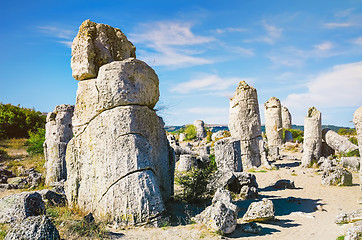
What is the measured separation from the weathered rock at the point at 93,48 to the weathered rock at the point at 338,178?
8.04 meters

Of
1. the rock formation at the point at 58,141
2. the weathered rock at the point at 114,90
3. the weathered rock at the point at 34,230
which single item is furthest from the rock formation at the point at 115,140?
the rock formation at the point at 58,141

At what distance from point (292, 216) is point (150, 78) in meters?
4.56

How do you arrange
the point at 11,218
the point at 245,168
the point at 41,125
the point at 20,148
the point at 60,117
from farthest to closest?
1. the point at 41,125
2. the point at 20,148
3. the point at 245,168
4. the point at 60,117
5. the point at 11,218

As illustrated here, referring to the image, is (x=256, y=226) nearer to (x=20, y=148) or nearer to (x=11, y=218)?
(x=11, y=218)

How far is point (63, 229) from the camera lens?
5.47 meters

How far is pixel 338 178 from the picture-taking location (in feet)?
34.5

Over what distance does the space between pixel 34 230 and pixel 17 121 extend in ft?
79.6

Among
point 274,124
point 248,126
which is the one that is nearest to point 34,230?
point 248,126

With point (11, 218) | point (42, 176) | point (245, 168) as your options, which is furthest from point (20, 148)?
point (11, 218)

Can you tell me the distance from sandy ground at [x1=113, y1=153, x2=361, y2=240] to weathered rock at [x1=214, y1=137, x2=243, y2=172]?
1214 mm

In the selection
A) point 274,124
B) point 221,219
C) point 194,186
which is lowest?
point 221,219

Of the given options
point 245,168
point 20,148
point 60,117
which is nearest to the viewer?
point 60,117

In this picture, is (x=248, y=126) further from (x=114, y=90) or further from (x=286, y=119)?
(x=286, y=119)

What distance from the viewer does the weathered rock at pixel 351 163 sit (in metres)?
12.9
